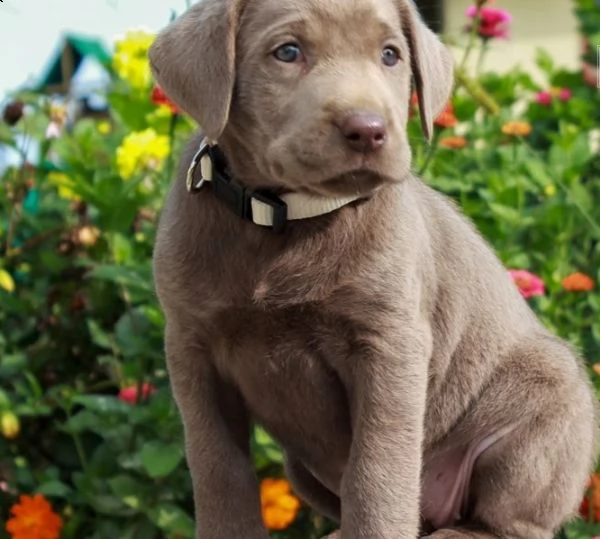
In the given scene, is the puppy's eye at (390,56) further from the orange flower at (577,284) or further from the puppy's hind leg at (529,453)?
the orange flower at (577,284)

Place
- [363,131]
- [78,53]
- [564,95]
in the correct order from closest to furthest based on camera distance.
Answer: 1. [363,131]
2. [564,95]
3. [78,53]

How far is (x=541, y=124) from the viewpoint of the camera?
5.58 metres

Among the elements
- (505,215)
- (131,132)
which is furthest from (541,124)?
(131,132)

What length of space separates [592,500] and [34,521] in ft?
5.56

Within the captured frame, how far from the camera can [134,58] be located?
14.5ft

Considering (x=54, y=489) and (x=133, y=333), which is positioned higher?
(x=133, y=333)

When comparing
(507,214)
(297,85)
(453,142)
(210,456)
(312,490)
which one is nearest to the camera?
(297,85)

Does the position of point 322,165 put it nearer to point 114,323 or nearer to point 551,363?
point 551,363

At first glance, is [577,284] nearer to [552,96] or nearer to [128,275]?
[128,275]

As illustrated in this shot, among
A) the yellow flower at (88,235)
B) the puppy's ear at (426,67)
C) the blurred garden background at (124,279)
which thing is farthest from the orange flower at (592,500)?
the yellow flower at (88,235)

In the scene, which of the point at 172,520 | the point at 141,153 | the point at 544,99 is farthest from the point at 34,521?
the point at 544,99

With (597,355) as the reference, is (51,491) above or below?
below

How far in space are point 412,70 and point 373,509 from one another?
1.01 meters

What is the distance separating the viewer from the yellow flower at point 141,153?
4.04 m
